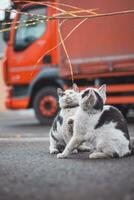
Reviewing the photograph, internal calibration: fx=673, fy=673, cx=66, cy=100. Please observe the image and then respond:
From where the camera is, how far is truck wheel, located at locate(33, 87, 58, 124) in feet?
56.6

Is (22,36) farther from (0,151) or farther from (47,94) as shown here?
(0,151)

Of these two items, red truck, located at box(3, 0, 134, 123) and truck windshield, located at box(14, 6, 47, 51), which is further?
truck windshield, located at box(14, 6, 47, 51)

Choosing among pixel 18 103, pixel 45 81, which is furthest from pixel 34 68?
pixel 18 103

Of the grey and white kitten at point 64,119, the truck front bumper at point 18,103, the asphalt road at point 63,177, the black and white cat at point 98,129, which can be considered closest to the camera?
the asphalt road at point 63,177

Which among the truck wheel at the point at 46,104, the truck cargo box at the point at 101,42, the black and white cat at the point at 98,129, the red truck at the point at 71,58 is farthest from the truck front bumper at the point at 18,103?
→ the black and white cat at the point at 98,129

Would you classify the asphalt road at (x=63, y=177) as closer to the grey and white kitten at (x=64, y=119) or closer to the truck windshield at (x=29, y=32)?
the grey and white kitten at (x=64, y=119)

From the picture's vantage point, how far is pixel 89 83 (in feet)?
55.6

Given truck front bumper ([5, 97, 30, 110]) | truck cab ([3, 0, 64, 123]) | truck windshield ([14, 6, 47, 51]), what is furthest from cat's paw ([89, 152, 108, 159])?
truck front bumper ([5, 97, 30, 110])

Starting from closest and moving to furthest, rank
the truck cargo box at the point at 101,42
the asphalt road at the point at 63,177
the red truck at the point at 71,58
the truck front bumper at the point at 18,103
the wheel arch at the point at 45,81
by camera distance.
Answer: the asphalt road at the point at 63,177, the truck cargo box at the point at 101,42, the red truck at the point at 71,58, the wheel arch at the point at 45,81, the truck front bumper at the point at 18,103

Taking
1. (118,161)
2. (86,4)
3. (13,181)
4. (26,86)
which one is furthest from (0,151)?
(26,86)

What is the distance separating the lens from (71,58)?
1644 cm

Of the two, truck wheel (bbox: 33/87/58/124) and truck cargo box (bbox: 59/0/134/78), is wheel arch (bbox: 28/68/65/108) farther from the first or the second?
truck cargo box (bbox: 59/0/134/78)

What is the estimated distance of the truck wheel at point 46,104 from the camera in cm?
1725

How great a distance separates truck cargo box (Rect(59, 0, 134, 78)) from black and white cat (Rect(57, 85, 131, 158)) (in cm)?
741
